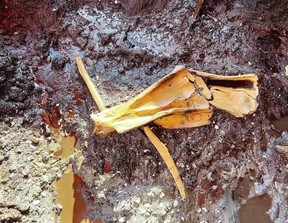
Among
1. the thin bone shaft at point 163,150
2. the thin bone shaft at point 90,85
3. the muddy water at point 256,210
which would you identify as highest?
the thin bone shaft at point 90,85

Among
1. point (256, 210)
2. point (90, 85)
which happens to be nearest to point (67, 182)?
point (90, 85)

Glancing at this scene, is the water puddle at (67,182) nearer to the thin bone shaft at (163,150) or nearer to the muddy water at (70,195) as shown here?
the muddy water at (70,195)

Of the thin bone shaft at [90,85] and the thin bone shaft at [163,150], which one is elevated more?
the thin bone shaft at [90,85]

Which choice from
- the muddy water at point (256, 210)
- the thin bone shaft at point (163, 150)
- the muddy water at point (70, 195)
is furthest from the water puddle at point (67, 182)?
the muddy water at point (256, 210)

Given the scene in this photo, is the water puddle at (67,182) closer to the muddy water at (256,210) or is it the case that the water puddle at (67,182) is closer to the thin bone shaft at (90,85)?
the thin bone shaft at (90,85)

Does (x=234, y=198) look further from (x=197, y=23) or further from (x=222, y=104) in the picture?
(x=197, y=23)

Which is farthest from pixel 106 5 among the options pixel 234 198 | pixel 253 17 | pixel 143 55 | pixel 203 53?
pixel 234 198

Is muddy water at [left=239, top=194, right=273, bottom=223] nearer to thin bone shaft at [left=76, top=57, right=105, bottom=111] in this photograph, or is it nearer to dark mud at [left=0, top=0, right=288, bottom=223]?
dark mud at [left=0, top=0, right=288, bottom=223]
